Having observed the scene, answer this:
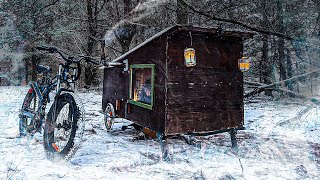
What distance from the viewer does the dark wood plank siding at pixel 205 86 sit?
443cm

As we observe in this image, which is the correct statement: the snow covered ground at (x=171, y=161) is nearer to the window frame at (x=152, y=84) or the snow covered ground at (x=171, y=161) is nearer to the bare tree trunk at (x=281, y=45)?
the window frame at (x=152, y=84)

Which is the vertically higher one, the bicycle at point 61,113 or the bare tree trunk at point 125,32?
the bare tree trunk at point 125,32

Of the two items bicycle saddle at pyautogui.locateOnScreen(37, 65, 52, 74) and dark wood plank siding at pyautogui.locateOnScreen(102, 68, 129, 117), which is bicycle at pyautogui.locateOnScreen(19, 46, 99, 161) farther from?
dark wood plank siding at pyautogui.locateOnScreen(102, 68, 129, 117)

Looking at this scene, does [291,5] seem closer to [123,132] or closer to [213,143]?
[213,143]

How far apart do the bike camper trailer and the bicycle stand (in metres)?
1.56

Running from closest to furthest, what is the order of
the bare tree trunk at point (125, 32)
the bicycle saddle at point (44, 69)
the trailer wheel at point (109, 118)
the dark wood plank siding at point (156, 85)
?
the bicycle saddle at point (44, 69)
the dark wood plank siding at point (156, 85)
the trailer wheel at point (109, 118)
the bare tree trunk at point (125, 32)

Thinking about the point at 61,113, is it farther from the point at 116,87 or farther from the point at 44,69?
the point at 116,87

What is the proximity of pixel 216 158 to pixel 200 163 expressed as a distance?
0.47m

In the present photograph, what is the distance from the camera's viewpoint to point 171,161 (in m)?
4.09

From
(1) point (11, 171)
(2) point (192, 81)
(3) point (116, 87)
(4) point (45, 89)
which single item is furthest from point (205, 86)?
(1) point (11, 171)

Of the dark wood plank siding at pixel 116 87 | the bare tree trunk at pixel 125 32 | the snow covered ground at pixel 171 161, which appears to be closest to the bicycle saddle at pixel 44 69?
the snow covered ground at pixel 171 161

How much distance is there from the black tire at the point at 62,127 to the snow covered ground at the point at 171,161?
0.58ft

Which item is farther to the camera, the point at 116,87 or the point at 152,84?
the point at 116,87

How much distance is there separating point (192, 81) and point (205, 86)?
0.34m
